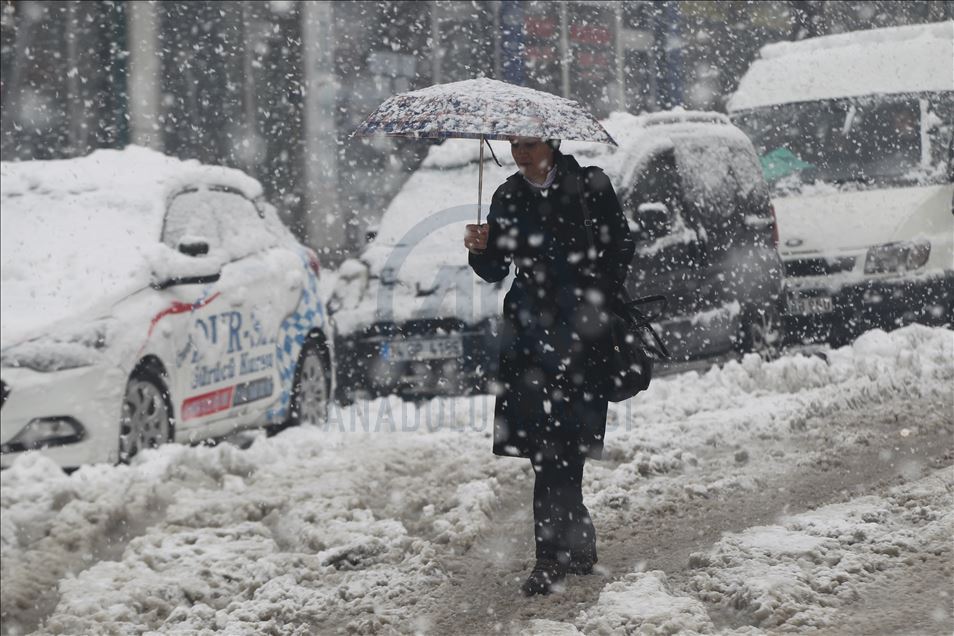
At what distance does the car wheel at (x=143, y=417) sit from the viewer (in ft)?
27.3

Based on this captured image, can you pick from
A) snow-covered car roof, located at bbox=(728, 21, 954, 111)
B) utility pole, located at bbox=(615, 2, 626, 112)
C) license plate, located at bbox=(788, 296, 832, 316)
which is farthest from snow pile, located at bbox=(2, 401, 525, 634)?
utility pole, located at bbox=(615, 2, 626, 112)

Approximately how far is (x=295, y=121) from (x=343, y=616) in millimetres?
15969

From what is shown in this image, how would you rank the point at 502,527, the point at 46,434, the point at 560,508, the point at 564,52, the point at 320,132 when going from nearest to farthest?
the point at 560,508
the point at 502,527
the point at 46,434
the point at 320,132
the point at 564,52

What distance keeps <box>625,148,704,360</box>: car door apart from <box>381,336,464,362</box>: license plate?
1.34 meters

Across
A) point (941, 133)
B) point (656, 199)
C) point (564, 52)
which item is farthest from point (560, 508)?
point (564, 52)

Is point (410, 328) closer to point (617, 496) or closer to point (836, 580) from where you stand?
point (617, 496)

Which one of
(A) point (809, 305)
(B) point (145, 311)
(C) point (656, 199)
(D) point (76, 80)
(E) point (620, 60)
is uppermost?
(E) point (620, 60)

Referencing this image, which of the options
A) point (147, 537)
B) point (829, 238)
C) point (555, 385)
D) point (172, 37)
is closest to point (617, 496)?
point (555, 385)

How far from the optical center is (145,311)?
861 cm

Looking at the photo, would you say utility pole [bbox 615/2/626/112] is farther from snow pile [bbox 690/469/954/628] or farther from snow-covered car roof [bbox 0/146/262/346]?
snow pile [bbox 690/469/954/628]

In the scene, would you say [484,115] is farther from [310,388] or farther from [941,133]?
[941,133]

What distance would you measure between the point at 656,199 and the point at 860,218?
1921mm

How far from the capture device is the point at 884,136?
1266 cm

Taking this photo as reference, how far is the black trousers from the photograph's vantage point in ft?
19.1
